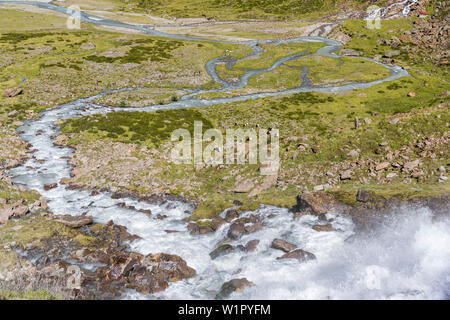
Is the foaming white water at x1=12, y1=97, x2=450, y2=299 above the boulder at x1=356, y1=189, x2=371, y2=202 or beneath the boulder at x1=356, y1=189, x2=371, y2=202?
beneath

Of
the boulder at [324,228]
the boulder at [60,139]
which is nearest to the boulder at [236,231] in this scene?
the boulder at [324,228]

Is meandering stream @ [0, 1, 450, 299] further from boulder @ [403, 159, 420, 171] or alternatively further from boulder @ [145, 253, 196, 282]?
boulder @ [403, 159, 420, 171]

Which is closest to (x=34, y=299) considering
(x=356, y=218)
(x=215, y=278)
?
(x=215, y=278)

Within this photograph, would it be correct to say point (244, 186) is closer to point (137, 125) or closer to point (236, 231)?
point (236, 231)

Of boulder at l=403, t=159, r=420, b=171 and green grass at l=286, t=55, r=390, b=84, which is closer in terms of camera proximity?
boulder at l=403, t=159, r=420, b=171

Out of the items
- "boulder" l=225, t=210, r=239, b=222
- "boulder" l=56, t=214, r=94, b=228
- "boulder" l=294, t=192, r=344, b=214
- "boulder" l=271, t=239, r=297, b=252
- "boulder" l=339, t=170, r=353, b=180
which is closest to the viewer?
"boulder" l=271, t=239, r=297, b=252

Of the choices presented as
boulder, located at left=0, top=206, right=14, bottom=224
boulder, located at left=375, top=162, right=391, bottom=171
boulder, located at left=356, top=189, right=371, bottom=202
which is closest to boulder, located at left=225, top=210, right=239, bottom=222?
boulder, located at left=356, top=189, right=371, bottom=202
